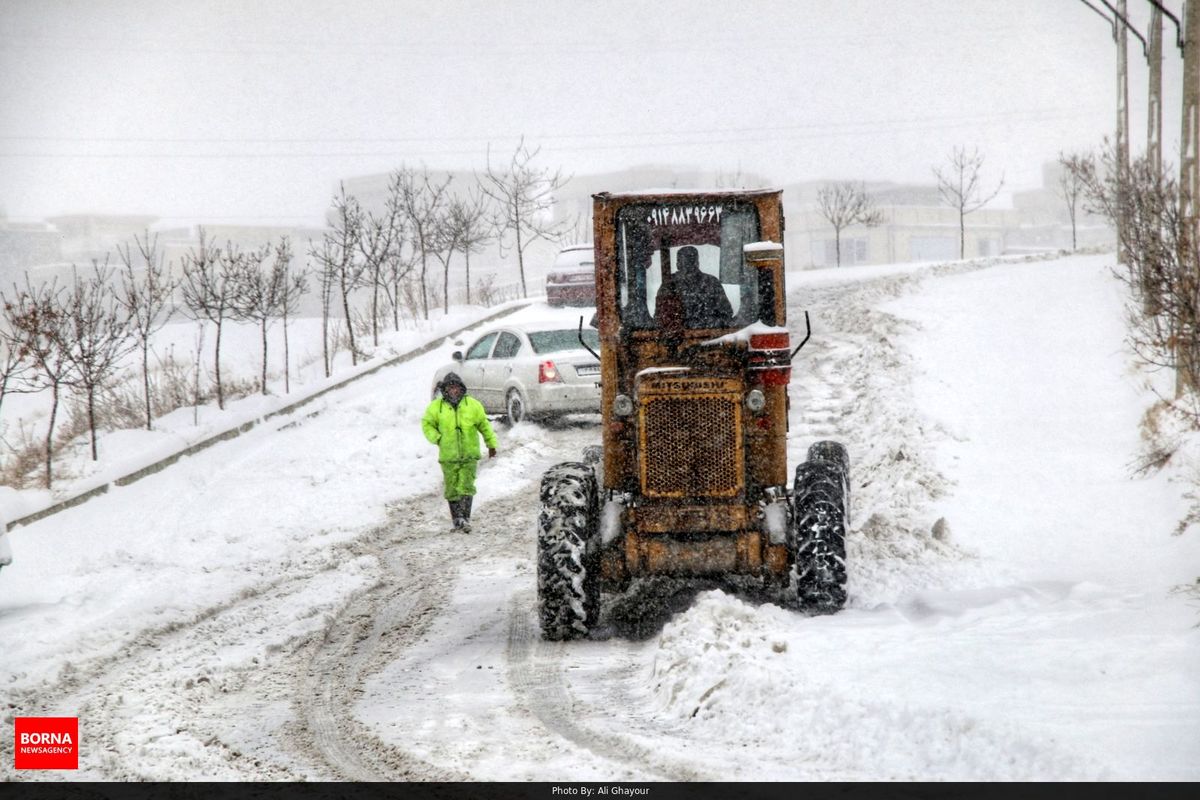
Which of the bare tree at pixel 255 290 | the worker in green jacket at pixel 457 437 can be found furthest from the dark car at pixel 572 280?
the worker in green jacket at pixel 457 437

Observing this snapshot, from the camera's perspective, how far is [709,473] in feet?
24.6

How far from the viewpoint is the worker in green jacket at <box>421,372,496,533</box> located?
11.6m

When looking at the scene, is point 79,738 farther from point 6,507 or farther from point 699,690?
point 6,507

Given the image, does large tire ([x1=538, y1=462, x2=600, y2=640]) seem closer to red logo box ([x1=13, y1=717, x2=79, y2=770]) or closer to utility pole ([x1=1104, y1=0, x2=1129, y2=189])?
red logo box ([x1=13, y1=717, x2=79, y2=770])

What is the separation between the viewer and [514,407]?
16656mm

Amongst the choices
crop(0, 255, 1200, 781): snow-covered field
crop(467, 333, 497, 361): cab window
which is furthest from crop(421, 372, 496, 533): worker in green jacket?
crop(467, 333, 497, 361): cab window

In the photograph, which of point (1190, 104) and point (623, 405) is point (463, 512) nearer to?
point (623, 405)

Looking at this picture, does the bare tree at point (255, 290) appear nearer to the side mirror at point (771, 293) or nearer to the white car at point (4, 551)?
the white car at point (4, 551)

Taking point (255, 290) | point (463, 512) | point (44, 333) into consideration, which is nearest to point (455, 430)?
point (463, 512)

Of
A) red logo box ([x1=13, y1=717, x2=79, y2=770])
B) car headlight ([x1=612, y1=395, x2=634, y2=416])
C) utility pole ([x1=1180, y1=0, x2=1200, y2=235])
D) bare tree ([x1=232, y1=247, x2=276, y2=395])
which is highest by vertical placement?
utility pole ([x1=1180, y1=0, x2=1200, y2=235])

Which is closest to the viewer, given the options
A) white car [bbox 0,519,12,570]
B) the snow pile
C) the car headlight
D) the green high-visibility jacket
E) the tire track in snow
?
the snow pile

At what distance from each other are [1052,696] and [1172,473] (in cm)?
654

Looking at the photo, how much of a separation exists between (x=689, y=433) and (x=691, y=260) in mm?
1184

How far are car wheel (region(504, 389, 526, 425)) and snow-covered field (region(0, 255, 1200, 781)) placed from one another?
0.61 meters
